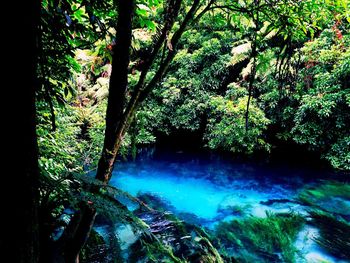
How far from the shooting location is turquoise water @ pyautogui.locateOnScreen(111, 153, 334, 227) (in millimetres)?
6660

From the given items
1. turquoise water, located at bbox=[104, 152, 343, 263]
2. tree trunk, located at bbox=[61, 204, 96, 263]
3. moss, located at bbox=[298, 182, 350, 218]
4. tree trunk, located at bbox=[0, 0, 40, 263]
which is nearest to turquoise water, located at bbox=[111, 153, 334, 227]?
turquoise water, located at bbox=[104, 152, 343, 263]

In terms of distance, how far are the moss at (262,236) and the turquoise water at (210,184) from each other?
0.38 meters

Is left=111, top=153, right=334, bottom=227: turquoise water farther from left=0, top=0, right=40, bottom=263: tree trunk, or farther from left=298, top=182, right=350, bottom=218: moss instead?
left=0, top=0, right=40, bottom=263: tree trunk

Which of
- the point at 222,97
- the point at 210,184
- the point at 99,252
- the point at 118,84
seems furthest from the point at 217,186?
the point at 118,84

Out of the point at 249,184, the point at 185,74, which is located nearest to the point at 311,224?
the point at 249,184

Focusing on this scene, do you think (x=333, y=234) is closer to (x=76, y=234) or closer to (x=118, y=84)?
(x=76, y=234)

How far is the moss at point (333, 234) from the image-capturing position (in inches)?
186

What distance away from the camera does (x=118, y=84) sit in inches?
58.4

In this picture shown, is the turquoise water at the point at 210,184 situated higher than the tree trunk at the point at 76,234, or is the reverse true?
the tree trunk at the point at 76,234

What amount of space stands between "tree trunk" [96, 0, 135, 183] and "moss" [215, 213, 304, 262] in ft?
12.5

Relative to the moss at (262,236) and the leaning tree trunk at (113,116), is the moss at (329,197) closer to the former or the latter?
the moss at (262,236)

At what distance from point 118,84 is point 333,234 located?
573cm

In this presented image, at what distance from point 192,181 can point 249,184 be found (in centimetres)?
185

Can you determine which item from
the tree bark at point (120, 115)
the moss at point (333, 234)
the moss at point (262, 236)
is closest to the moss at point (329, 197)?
the moss at point (333, 234)
